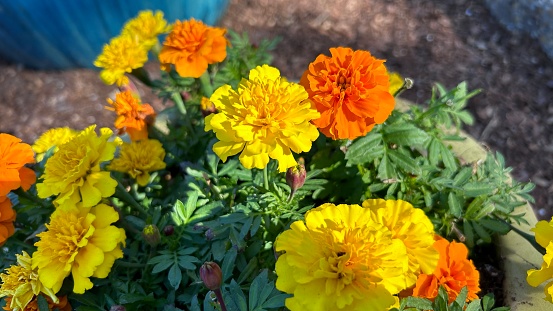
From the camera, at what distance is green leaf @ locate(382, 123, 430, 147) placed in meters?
1.05

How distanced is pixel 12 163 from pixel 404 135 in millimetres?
773

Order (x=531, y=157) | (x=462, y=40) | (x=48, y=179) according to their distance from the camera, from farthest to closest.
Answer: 1. (x=462, y=40)
2. (x=531, y=157)
3. (x=48, y=179)

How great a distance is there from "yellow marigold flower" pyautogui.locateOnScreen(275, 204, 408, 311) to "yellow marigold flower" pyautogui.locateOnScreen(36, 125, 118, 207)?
40cm

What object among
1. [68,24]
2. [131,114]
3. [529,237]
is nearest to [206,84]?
[131,114]

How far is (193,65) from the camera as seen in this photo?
1163mm

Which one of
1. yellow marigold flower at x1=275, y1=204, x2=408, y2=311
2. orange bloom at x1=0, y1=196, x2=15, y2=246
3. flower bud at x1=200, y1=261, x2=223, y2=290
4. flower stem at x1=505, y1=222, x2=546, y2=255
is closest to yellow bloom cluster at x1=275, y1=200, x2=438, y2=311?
yellow marigold flower at x1=275, y1=204, x2=408, y2=311

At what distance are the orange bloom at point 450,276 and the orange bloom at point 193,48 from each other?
0.63 metres

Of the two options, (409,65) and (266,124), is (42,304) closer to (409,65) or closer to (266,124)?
(266,124)

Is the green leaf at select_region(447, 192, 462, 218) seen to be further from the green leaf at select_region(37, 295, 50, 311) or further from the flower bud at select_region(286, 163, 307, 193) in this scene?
the green leaf at select_region(37, 295, 50, 311)

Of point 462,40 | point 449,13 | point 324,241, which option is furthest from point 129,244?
point 449,13

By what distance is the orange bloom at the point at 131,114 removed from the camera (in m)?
1.18

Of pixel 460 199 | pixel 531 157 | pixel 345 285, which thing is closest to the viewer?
pixel 345 285

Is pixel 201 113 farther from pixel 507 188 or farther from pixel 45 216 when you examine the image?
pixel 507 188

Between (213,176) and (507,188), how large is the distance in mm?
665
